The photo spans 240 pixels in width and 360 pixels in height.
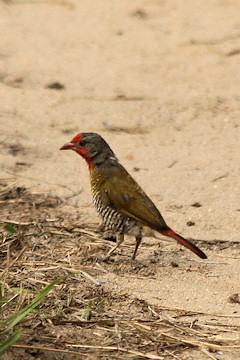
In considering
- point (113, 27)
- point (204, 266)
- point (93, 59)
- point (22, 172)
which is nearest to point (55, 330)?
point (204, 266)

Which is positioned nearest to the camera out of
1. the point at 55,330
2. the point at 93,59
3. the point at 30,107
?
the point at 55,330

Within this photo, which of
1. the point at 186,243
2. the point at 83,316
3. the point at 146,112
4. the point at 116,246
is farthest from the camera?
the point at 146,112

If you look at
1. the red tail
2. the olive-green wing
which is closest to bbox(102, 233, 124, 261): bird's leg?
the olive-green wing

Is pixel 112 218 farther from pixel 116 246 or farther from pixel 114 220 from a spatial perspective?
pixel 116 246

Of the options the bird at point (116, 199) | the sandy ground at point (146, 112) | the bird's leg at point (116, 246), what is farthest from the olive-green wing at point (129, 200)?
the sandy ground at point (146, 112)

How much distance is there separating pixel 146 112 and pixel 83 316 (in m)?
4.36

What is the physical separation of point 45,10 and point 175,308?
6.74 metres

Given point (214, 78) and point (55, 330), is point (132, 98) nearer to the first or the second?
point (214, 78)

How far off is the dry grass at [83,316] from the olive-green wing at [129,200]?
1.24ft

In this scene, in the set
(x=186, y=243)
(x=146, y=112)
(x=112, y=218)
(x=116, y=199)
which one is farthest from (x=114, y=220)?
(x=146, y=112)

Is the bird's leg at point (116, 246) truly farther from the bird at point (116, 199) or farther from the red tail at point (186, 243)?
the red tail at point (186, 243)

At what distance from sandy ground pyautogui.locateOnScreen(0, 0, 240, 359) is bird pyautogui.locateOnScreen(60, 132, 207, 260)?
0.97 feet

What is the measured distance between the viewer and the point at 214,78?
908cm

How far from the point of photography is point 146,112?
8.38m
